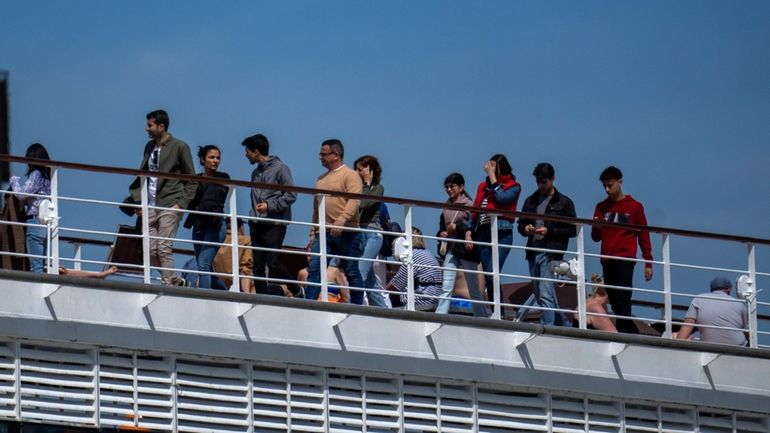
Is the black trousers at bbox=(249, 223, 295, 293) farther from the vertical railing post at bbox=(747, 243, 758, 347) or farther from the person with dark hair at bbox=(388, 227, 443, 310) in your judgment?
the vertical railing post at bbox=(747, 243, 758, 347)

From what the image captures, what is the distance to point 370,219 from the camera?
18.5 metres

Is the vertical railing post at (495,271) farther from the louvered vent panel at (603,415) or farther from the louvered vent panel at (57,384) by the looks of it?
the louvered vent panel at (57,384)

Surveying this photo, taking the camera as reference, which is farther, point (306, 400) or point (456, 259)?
point (456, 259)

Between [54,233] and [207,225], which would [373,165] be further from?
[54,233]

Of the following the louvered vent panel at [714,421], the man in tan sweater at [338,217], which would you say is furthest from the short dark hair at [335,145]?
the louvered vent panel at [714,421]

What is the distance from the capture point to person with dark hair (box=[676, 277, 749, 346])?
748 inches

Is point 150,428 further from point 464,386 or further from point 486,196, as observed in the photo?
point 486,196

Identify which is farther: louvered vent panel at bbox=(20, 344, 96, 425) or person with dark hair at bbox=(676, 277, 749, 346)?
person with dark hair at bbox=(676, 277, 749, 346)

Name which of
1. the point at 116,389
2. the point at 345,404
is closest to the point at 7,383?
the point at 116,389

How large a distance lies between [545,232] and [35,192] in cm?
523

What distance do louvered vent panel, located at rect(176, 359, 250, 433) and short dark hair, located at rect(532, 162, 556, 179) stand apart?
13.3ft

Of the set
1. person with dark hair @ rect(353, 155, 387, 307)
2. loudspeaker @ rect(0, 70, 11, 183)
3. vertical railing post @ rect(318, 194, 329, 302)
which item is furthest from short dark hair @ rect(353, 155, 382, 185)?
loudspeaker @ rect(0, 70, 11, 183)

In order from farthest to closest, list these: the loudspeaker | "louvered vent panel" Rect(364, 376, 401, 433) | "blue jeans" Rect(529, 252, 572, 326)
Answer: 1. the loudspeaker
2. "blue jeans" Rect(529, 252, 572, 326)
3. "louvered vent panel" Rect(364, 376, 401, 433)

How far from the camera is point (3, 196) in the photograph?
17453 millimetres
